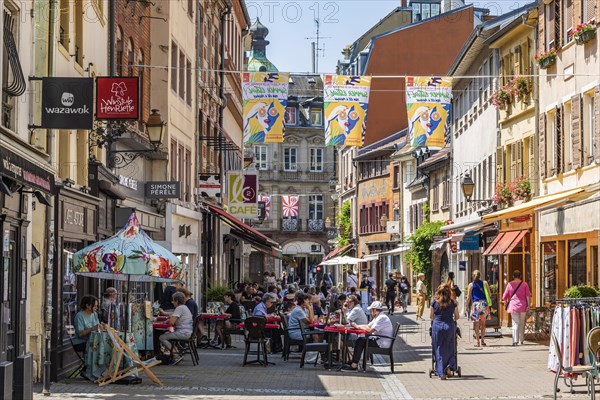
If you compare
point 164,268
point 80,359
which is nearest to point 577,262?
point 164,268

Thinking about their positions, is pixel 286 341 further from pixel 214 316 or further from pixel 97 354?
pixel 97 354

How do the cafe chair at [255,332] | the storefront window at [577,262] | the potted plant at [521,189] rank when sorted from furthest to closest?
the potted plant at [521,189] → the storefront window at [577,262] → the cafe chair at [255,332]

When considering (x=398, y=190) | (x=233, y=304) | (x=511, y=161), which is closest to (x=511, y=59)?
(x=511, y=161)

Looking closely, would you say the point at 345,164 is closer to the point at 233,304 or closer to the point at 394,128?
the point at 394,128

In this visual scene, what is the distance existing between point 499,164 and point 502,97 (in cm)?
337

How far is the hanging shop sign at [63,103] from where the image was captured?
58.6 feet

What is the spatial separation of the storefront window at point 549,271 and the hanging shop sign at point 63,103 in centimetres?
1589

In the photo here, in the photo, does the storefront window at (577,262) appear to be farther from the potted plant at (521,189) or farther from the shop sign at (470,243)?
the shop sign at (470,243)

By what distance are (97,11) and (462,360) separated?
9.74 metres

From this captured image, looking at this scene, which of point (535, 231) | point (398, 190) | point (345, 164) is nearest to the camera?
point (535, 231)

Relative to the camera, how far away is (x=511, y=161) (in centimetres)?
3731

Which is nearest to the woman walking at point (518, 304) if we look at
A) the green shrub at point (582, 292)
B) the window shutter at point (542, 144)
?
the window shutter at point (542, 144)

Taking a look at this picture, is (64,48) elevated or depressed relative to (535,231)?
elevated

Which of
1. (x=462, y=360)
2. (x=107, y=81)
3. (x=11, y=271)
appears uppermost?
(x=107, y=81)
